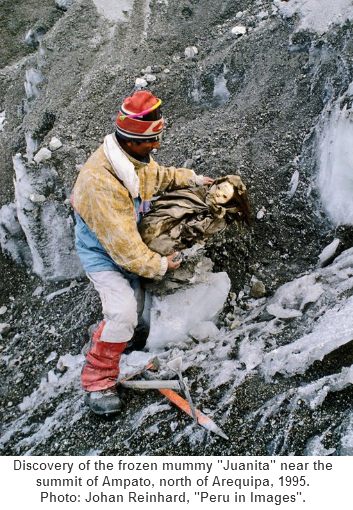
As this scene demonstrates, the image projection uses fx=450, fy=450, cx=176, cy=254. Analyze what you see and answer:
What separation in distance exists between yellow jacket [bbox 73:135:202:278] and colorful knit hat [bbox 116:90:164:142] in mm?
144

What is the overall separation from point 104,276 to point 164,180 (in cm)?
92

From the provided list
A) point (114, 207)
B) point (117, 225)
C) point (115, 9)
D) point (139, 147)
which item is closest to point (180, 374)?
point (117, 225)

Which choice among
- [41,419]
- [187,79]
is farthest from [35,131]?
[41,419]

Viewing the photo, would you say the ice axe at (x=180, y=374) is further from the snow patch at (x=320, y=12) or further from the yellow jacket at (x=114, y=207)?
the snow patch at (x=320, y=12)

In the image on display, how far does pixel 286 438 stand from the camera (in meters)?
2.58

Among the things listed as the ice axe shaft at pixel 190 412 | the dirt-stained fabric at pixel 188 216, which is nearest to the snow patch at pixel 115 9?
the dirt-stained fabric at pixel 188 216

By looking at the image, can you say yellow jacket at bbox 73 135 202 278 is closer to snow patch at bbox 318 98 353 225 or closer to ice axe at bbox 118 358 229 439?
ice axe at bbox 118 358 229 439

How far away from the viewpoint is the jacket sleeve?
2.87 m

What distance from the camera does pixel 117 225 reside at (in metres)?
2.89

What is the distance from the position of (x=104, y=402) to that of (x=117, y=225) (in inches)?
50.6

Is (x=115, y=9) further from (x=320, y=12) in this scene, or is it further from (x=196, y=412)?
(x=196, y=412)

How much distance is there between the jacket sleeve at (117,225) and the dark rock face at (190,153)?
93cm

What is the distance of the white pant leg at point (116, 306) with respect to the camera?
10.3 ft

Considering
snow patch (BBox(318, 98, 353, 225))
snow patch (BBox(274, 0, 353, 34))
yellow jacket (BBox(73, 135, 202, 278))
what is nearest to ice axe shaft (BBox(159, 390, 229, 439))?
yellow jacket (BBox(73, 135, 202, 278))
